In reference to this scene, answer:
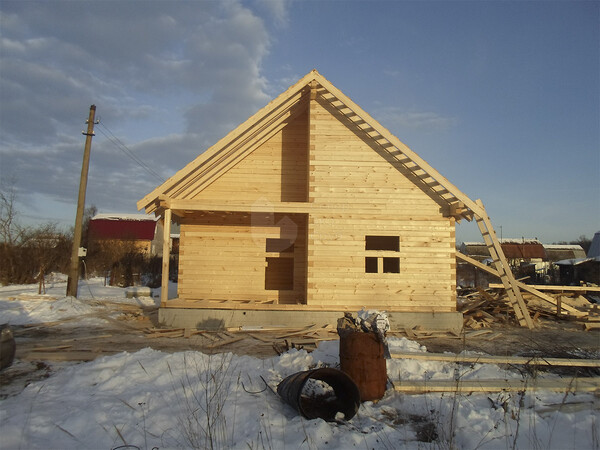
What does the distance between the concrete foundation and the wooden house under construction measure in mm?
29

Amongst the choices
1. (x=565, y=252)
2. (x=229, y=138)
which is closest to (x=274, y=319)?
(x=229, y=138)

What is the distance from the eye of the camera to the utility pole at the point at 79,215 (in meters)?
16.3

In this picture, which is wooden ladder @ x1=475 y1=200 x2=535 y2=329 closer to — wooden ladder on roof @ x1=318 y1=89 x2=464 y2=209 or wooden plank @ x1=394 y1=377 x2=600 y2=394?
wooden ladder on roof @ x1=318 y1=89 x2=464 y2=209

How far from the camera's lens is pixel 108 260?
27969 millimetres

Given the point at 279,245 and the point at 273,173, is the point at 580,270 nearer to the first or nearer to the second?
the point at 279,245

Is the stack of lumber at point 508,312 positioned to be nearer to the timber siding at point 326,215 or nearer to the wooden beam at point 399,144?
the timber siding at point 326,215

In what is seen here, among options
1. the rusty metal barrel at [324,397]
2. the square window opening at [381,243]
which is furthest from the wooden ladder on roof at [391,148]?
the rusty metal barrel at [324,397]

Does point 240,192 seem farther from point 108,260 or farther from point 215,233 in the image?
point 108,260

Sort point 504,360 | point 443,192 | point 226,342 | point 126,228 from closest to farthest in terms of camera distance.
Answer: point 504,360, point 226,342, point 443,192, point 126,228

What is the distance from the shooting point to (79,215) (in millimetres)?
16688

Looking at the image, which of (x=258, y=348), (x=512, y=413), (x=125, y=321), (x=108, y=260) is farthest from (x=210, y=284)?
(x=108, y=260)

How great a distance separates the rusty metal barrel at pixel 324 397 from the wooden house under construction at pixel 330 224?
6.17 m

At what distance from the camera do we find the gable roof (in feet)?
38.1

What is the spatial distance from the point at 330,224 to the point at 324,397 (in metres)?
7.10
